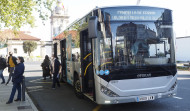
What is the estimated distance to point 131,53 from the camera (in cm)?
593

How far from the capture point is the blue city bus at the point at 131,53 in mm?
5867

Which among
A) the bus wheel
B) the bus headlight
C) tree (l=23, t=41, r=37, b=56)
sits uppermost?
tree (l=23, t=41, r=37, b=56)

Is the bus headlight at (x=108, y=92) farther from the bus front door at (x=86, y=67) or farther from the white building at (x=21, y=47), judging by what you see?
the white building at (x=21, y=47)

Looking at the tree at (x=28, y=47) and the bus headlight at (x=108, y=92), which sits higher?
the tree at (x=28, y=47)

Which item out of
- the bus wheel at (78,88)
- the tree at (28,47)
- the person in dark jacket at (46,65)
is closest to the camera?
the bus wheel at (78,88)

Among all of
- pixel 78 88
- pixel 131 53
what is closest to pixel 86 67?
pixel 78 88

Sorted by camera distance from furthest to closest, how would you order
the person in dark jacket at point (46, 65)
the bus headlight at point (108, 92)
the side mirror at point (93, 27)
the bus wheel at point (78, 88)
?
the person in dark jacket at point (46, 65) < the bus wheel at point (78, 88) < the bus headlight at point (108, 92) < the side mirror at point (93, 27)

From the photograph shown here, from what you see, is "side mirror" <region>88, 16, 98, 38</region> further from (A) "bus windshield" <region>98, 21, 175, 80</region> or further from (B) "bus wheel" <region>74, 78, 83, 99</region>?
(B) "bus wheel" <region>74, 78, 83, 99</region>

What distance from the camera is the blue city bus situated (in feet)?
19.2

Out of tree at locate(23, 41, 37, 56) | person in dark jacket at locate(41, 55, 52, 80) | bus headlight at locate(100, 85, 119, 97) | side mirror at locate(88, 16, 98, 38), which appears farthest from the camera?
tree at locate(23, 41, 37, 56)

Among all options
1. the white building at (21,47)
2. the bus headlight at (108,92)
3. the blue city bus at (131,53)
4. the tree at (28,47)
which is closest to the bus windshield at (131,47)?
the blue city bus at (131,53)

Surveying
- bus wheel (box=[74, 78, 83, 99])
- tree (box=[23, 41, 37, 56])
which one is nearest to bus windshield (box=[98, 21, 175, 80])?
bus wheel (box=[74, 78, 83, 99])

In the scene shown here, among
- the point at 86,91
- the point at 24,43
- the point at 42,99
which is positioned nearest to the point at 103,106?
the point at 86,91

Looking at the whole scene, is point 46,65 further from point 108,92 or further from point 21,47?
point 21,47
